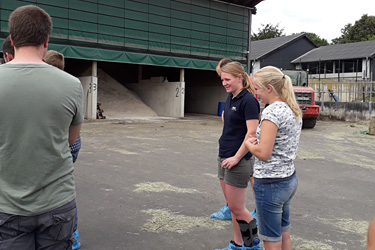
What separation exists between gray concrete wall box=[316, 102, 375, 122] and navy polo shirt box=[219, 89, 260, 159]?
2224cm

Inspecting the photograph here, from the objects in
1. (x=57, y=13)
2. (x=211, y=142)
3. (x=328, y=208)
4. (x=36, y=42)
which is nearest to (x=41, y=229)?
(x=36, y=42)

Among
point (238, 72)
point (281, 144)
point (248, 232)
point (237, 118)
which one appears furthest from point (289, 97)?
point (248, 232)

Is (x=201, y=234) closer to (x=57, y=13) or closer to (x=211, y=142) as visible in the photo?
(x=211, y=142)

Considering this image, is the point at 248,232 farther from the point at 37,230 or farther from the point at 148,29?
the point at 148,29

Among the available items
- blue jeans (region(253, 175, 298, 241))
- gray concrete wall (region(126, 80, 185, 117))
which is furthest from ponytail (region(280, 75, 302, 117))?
gray concrete wall (region(126, 80, 185, 117))

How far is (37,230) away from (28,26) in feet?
3.52

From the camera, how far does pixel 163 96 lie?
2648 centimetres

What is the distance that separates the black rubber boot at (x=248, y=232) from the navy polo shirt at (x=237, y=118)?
663 mm

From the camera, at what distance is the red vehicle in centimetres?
1869

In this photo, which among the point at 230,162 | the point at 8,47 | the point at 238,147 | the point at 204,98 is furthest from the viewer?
the point at 204,98

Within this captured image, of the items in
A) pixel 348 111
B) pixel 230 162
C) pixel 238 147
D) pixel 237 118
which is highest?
pixel 348 111

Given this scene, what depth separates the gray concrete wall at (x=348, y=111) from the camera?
23.7 m

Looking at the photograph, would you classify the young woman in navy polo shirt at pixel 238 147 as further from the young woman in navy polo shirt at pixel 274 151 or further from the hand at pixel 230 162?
the young woman in navy polo shirt at pixel 274 151

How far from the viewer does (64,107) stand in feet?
6.69
